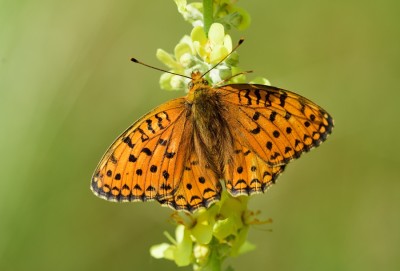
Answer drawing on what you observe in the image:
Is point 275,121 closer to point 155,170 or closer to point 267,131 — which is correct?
point 267,131

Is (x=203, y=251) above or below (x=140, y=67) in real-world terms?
below

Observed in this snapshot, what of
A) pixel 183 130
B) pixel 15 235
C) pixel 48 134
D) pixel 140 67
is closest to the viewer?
pixel 183 130

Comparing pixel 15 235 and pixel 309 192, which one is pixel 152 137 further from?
pixel 309 192

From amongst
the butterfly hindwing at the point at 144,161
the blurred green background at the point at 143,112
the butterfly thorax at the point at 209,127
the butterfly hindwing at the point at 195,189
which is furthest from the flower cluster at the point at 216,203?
the blurred green background at the point at 143,112

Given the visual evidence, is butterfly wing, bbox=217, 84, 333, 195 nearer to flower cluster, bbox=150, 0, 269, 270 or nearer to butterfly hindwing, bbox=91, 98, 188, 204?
flower cluster, bbox=150, 0, 269, 270

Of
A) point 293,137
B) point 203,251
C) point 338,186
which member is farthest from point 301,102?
point 338,186

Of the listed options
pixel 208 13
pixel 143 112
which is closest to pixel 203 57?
pixel 208 13

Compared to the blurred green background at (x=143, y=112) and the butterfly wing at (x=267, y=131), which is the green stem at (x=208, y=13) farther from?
the blurred green background at (x=143, y=112)
